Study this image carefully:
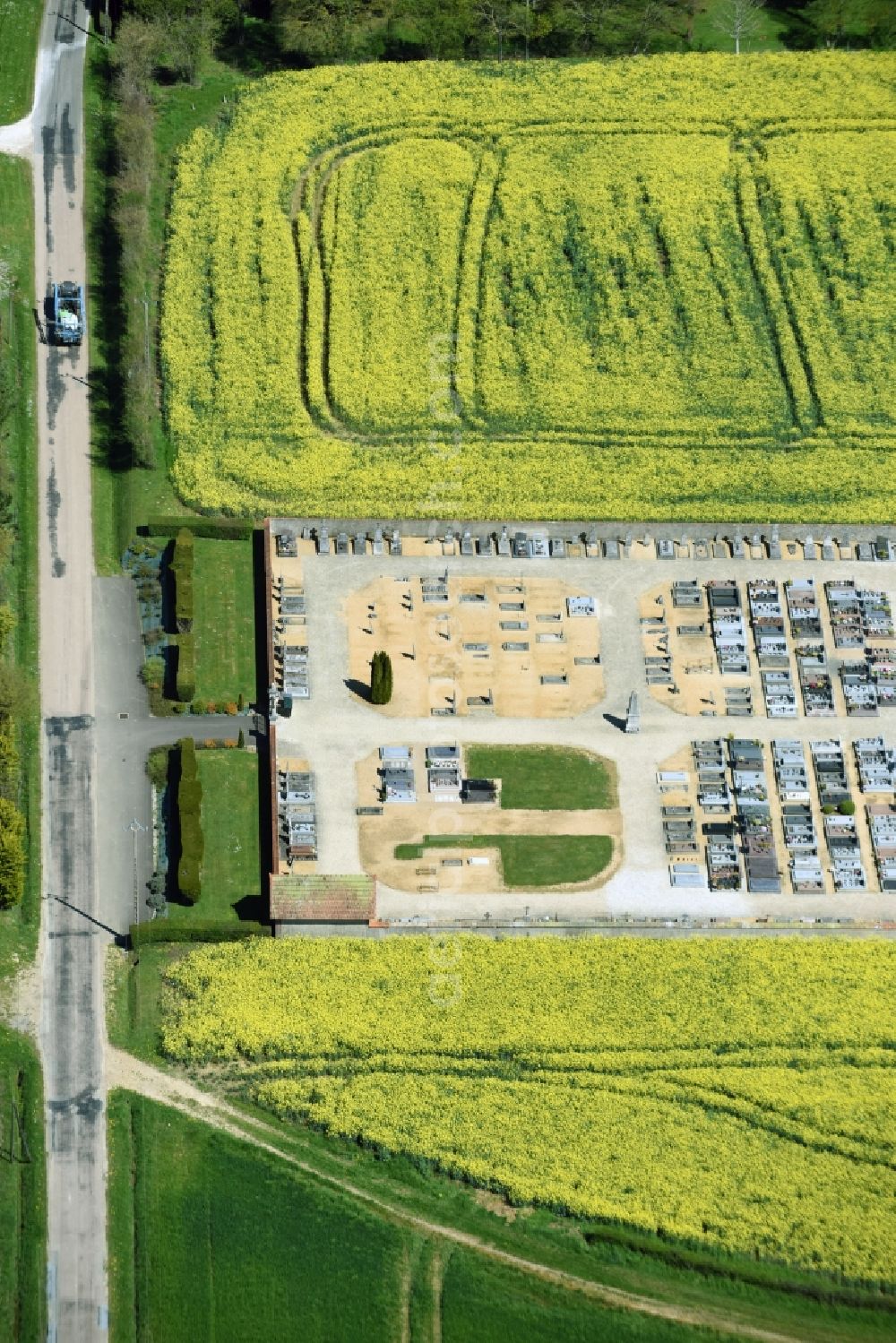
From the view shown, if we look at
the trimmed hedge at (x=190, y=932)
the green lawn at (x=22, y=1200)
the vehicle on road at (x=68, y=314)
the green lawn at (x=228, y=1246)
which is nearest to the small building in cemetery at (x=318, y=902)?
the trimmed hedge at (x=190, y=932)

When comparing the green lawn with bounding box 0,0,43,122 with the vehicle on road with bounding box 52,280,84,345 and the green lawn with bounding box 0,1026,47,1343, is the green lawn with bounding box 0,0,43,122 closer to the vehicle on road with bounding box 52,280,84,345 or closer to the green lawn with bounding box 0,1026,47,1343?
the vehicle on road with bounding box 52,280,84,345

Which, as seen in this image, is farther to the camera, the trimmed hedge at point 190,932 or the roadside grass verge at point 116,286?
the roadside grass verge at point 116,286

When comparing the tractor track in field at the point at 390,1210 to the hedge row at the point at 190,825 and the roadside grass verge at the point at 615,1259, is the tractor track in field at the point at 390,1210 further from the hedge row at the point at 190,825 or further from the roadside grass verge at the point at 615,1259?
the hedge row at the point at 190,825

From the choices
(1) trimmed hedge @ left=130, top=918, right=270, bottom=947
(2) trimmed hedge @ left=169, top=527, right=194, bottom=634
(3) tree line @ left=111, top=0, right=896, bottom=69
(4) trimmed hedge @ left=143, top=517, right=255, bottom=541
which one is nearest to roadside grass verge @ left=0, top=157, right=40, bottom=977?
(1) trimmed hedge @ left=130, top=918, right=270, bottom=947

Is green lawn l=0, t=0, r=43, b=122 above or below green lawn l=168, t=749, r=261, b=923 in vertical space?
above

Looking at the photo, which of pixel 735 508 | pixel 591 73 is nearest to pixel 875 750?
pixel 735 508

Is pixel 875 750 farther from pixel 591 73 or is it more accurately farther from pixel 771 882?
pixel 591 73
